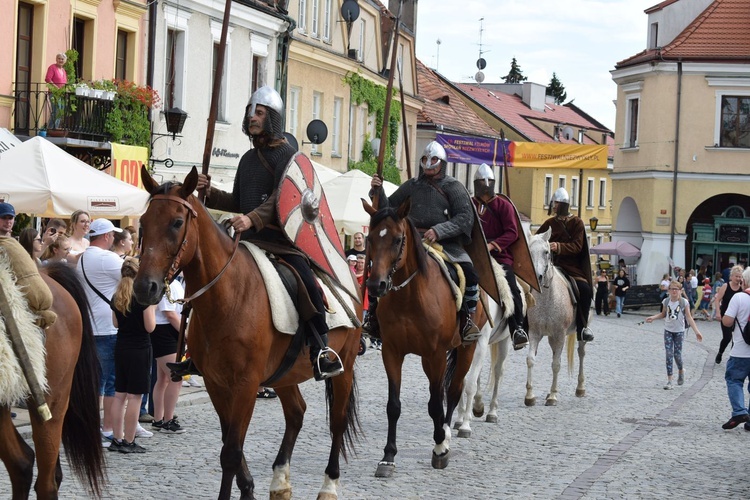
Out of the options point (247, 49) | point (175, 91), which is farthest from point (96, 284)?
point (247, 49)

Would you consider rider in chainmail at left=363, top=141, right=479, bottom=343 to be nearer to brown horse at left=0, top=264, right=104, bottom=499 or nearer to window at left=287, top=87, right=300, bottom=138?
brown horse at left=0, top=264, right=104, bottom=499

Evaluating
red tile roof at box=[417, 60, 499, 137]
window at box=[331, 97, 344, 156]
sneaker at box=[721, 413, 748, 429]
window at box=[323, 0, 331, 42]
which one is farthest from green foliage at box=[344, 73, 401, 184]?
sneaker at box=[721, 413, 748, 429]

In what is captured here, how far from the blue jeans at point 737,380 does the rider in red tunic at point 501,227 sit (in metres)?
2.43

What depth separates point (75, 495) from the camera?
881 cm

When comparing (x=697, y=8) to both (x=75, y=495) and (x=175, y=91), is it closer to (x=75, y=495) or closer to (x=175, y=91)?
(x=175, y=91)

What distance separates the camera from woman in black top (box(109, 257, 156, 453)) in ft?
35.4

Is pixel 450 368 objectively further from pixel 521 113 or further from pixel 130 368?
pixel 521 113

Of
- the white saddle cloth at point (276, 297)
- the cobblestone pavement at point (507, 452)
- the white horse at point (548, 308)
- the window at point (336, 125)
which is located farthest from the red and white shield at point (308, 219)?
the window at point (336, 125)

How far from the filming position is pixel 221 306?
7.64 metres

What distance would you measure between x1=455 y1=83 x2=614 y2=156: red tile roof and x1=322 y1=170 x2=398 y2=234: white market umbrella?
161ft

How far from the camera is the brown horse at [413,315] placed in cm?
1014

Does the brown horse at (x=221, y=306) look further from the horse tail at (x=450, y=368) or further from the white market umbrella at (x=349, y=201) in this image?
the white market umbrella at (x=349, y=201)

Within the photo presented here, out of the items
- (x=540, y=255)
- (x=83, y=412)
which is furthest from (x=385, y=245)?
(x=540, y=255)

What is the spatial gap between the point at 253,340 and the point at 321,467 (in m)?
2.85
